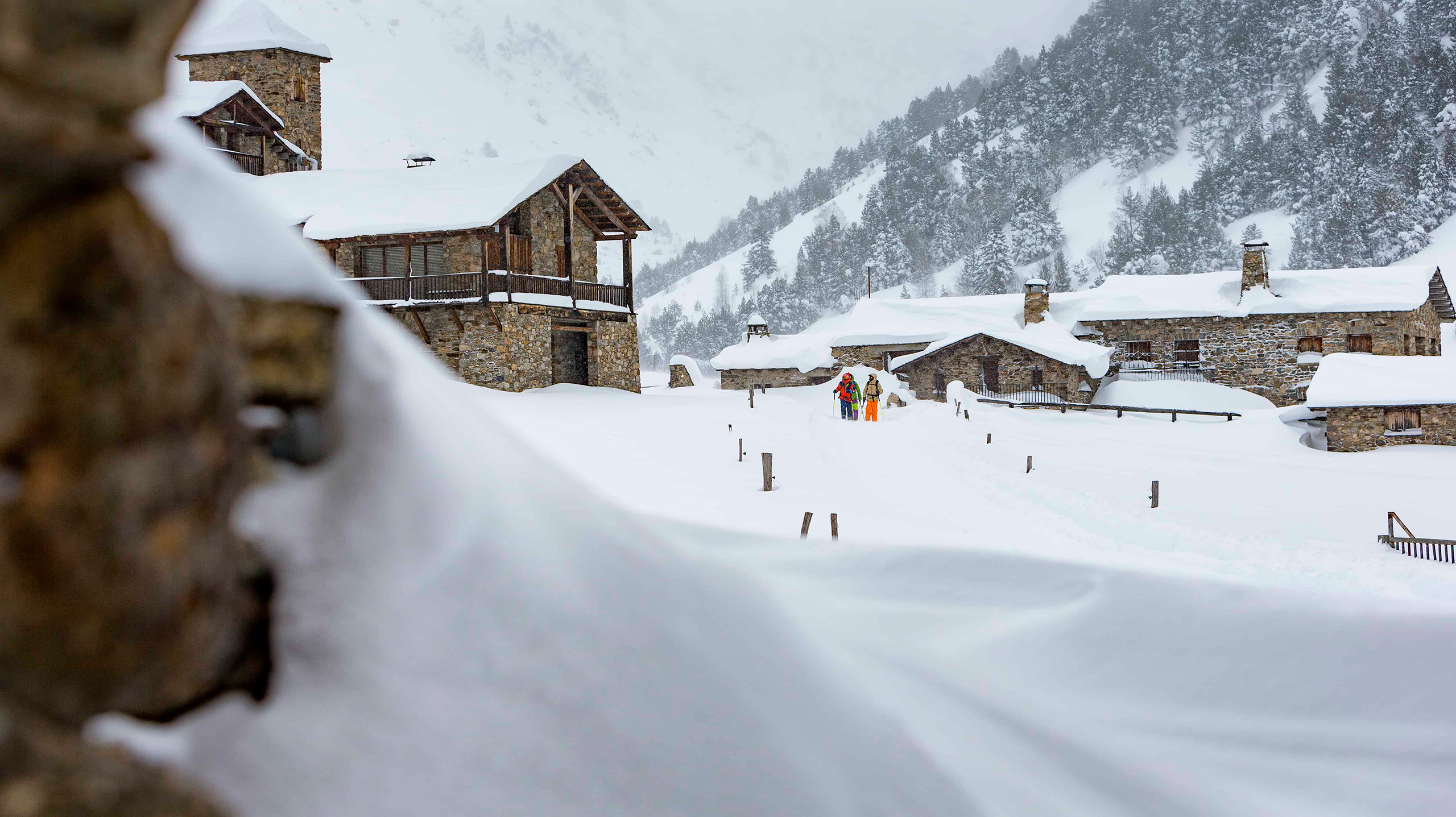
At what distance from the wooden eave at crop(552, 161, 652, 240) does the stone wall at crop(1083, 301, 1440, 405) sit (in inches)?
807

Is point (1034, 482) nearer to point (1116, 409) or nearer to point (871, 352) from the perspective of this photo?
point (1116, 409)

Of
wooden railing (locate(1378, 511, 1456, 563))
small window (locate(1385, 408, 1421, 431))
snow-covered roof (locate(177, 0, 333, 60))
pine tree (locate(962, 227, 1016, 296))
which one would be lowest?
wooden railing (locate(1378, 511, 1456, 563))

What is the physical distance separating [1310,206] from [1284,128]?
12.7 meters

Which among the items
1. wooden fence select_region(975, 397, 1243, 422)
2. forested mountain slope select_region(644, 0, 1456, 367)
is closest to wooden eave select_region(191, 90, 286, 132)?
wooden fence select_region(975, 397, 1243, 422)

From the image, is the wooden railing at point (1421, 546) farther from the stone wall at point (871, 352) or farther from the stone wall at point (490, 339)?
the stone wall at point (871, 352)

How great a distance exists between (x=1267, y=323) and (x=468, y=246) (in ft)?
94.2

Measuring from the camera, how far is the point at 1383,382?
23312mm

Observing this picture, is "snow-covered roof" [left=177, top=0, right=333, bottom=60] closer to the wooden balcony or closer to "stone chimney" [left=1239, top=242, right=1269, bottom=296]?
the wooden balcony

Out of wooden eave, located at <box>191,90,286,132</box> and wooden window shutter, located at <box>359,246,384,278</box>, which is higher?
wooden eave, located at <box>191,90,286,132</box>

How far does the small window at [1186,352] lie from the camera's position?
35438 mm

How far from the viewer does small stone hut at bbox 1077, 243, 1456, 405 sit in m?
33.5

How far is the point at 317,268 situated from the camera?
1506mm

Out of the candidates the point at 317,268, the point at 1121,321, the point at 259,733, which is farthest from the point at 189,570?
the point at 1121,321

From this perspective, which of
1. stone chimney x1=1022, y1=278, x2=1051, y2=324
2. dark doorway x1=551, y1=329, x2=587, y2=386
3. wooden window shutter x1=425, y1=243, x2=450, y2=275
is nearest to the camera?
wooden window shutter x1=425, y1=243, x2=450, y2=275
